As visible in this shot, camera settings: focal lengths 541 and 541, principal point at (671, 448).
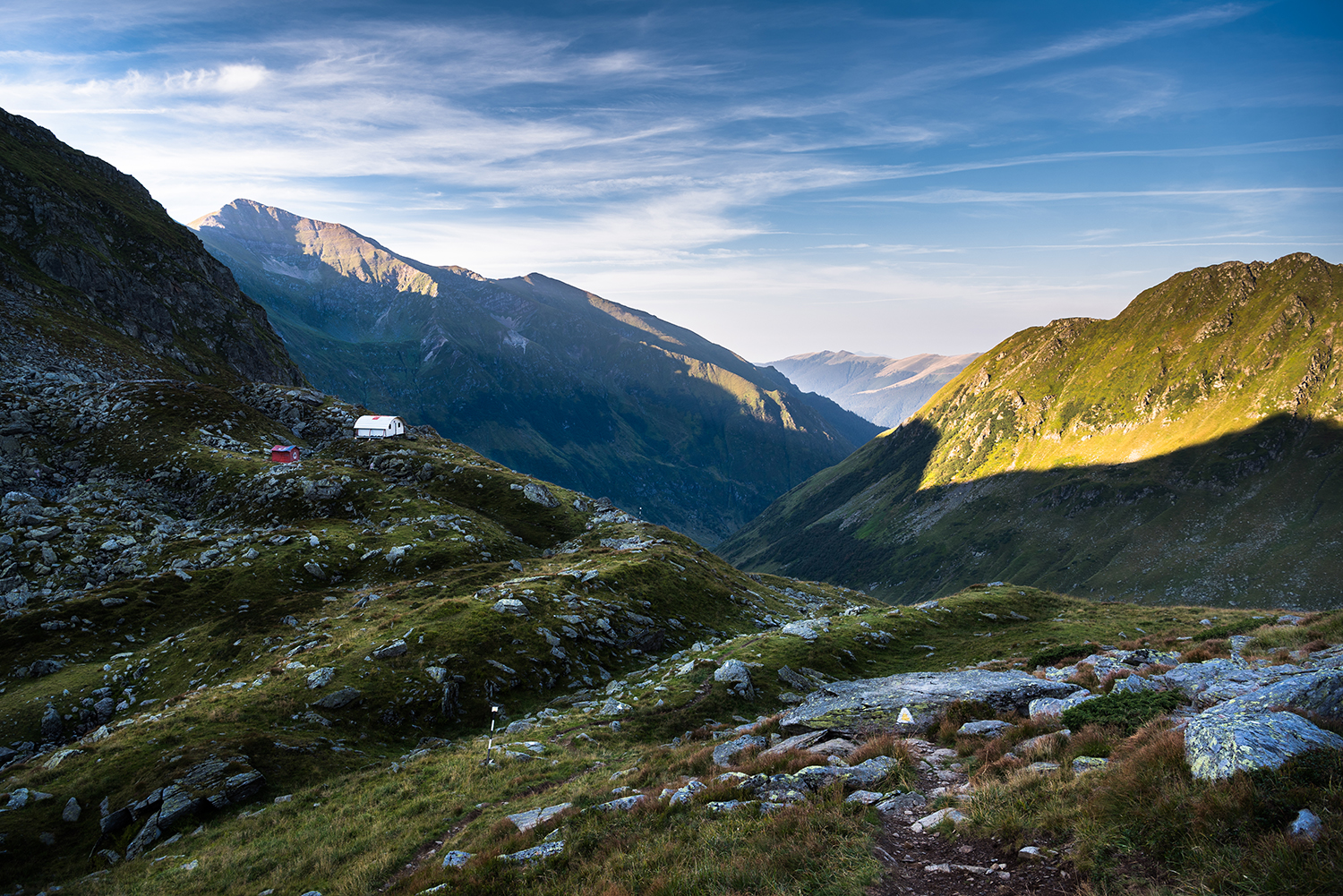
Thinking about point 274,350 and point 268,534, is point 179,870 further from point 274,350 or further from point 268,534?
point 274,350

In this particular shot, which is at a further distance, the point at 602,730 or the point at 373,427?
the point at 373,427

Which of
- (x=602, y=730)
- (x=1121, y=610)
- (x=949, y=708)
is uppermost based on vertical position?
(x=949, y=708)

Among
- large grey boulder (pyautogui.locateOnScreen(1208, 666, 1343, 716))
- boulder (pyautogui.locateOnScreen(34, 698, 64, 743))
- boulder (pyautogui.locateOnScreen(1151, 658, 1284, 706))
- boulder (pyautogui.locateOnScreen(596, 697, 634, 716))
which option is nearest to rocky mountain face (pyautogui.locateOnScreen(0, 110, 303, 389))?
boulder (pyautogui.locateOnScreen(34, 698, 64, 743))

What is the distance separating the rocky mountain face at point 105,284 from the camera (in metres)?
94.3

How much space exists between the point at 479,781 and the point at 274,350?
185 meters

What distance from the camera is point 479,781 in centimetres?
2291

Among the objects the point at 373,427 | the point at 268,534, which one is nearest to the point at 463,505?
the point at 268,534

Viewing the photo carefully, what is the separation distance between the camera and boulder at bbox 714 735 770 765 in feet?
63.5

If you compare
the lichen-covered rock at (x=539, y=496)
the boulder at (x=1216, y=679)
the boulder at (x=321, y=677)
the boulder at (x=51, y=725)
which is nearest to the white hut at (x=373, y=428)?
the lichen-covered rock at (x=539, y=496)

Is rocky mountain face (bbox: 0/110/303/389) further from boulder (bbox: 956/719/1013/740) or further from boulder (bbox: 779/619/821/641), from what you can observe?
boulder (bbox: 956/719/1013/740)

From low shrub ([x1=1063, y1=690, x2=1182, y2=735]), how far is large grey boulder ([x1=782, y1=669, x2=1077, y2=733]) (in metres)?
4.37

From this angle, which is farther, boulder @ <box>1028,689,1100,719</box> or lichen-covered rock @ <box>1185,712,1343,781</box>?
boulder @ <box>1028,689,1100,719</box>

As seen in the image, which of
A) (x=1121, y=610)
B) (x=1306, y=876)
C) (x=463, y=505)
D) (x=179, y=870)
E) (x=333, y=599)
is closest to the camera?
(x=1306, y=876)

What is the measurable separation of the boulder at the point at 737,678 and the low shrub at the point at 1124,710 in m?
18.7
